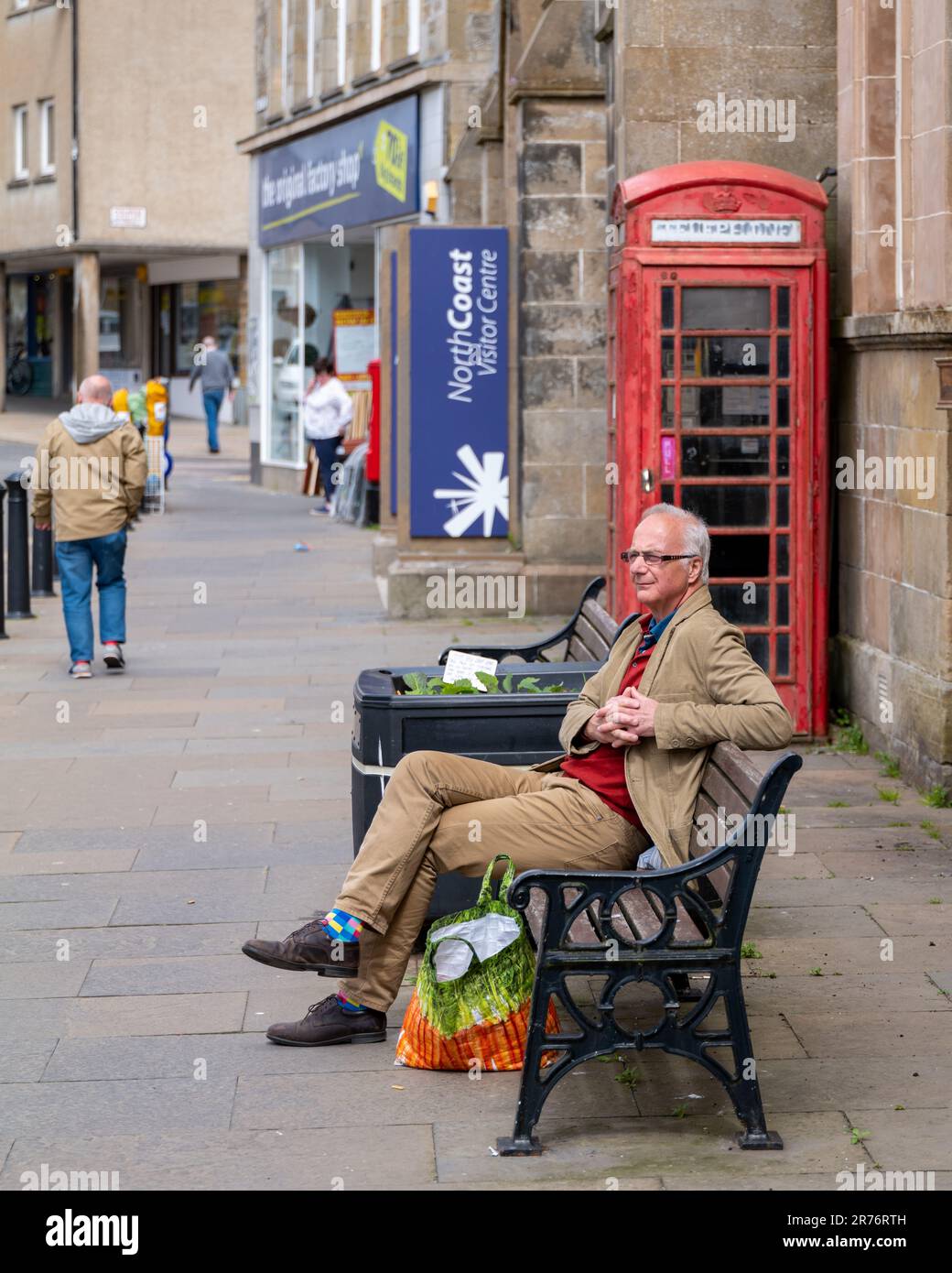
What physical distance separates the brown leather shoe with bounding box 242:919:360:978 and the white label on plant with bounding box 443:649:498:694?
49.4 inches

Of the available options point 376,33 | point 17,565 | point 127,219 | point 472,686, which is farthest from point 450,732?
point 127,219

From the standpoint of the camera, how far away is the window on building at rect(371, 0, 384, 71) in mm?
23172

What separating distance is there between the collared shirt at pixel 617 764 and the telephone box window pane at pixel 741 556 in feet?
13.8

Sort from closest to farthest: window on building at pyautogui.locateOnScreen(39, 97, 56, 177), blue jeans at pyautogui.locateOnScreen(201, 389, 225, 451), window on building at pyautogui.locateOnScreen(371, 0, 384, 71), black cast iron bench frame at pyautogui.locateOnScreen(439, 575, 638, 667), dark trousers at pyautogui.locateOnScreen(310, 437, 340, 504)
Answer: black cast iron bench frame at pyautogui.locateOnScreen(439, 575, 638, 667) < window on building at pyautogui.locateOnScreen(371, 0, 384, 71) < dark trousers at pyautogui.locateOnScreen(310, 437, 340, 504) < blue jeans at pyautogui.locateOnScreen(201, 389, 225, 451) < window on building at pyautogui.locateOnScreen(39, 97, 56, 177)

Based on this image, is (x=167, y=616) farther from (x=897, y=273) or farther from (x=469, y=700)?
(x=469, y=700)

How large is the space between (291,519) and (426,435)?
29.9 feet

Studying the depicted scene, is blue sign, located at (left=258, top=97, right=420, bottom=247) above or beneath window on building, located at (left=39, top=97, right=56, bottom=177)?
beneath

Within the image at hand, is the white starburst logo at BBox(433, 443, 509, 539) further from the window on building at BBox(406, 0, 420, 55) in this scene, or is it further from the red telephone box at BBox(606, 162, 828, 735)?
the window on building at BBox(406, 0, 420, 55)

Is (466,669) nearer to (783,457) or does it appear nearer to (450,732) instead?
(450,732)

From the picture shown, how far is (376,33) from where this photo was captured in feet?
76.9

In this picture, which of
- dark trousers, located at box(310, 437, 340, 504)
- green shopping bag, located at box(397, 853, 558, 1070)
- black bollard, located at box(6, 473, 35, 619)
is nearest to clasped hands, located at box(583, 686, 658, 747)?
green shopping bag, located at box(397, 853, 558, 1070)

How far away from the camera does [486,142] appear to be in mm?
17453

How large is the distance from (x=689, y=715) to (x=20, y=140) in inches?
1564
